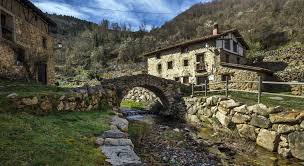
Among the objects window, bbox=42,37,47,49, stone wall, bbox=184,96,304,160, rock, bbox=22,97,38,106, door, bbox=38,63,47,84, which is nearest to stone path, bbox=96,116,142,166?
rock, bbox=22,97,38,106

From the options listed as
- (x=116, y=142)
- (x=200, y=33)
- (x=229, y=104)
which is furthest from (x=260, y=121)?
(x=200, y=33)

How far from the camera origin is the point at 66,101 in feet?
38.2

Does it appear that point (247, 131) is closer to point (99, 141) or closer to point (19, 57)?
point (99, 141)

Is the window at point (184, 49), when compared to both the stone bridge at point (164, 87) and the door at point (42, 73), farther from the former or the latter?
the door at point (42, 73)

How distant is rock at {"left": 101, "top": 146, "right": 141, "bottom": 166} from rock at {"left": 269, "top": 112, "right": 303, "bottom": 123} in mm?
6933

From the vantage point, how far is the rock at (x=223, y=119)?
14.9 metres

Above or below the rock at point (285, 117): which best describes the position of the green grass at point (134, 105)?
below

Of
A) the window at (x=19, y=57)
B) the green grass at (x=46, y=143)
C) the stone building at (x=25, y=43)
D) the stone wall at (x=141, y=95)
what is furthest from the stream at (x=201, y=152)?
the stone wall at (x=141, y=95)

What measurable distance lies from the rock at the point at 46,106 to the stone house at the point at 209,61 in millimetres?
19638

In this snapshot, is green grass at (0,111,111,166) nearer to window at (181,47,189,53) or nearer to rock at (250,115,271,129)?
rock at (250,115,271,129)

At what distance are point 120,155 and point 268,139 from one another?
25.1 ft

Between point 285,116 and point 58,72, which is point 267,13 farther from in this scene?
point 285,116

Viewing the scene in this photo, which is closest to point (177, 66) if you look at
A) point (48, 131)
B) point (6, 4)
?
point (6, 4)

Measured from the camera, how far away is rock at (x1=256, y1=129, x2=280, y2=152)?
11.1m
